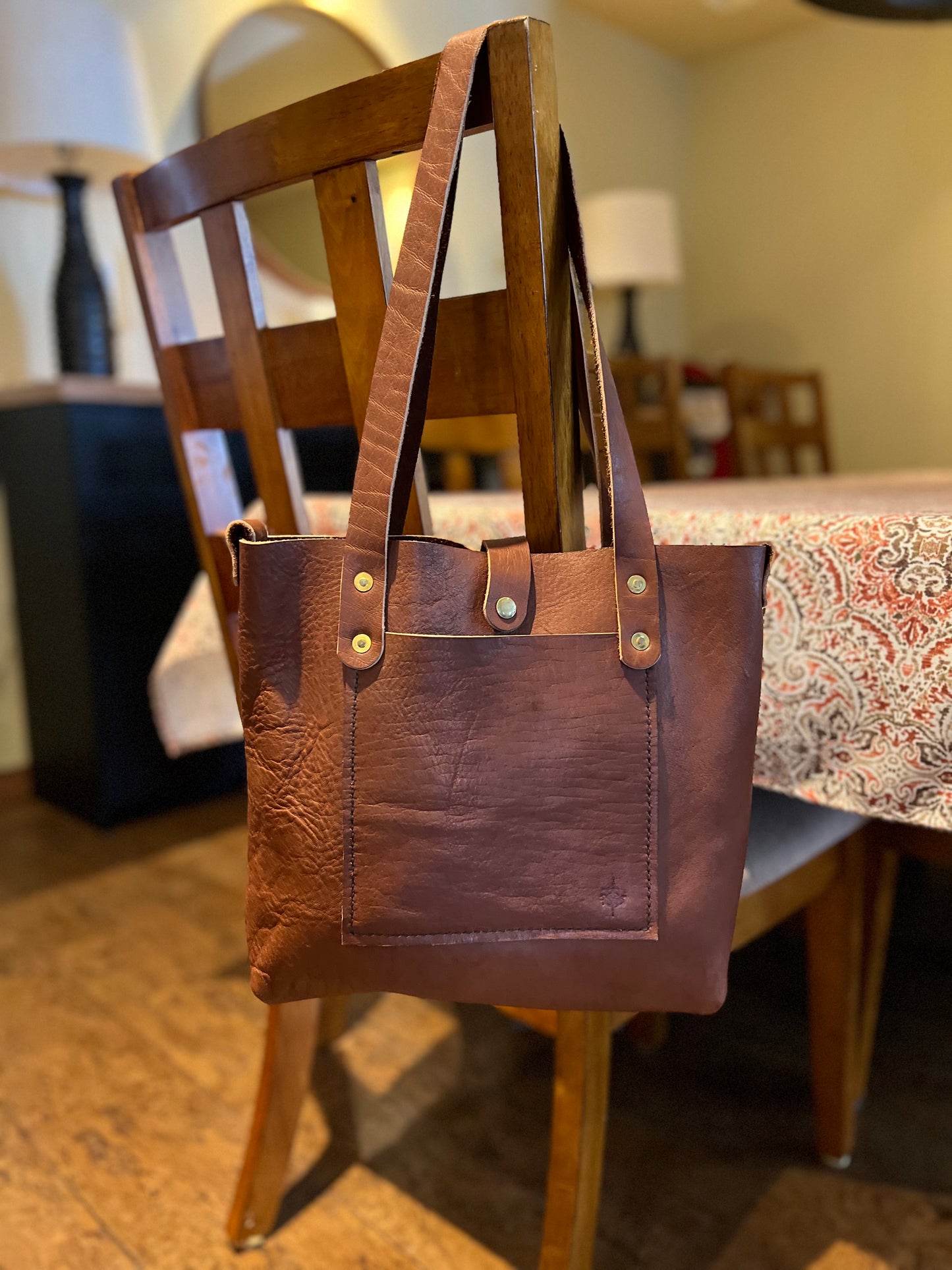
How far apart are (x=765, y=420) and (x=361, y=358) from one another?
1.60 meters

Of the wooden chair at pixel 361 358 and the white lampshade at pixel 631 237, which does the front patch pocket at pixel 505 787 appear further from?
the white lampshade at pixel 631 237

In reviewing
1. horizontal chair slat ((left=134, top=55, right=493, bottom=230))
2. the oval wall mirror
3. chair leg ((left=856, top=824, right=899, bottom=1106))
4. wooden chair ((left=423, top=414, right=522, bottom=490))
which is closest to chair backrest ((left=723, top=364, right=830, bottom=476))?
wooden chair ((left=423, top=414, right=522, bottom=490))

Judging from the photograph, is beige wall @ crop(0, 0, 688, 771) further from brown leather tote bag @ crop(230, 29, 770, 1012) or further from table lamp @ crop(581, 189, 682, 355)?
brown leather tote bag @ crop(230, 29, 770, 1012)

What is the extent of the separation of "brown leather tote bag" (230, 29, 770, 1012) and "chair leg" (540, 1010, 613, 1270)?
8.4 inches

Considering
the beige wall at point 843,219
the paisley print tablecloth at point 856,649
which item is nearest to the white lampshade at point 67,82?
the paisley print tablecloth at point 856,649

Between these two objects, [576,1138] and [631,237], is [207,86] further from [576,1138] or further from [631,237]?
[576,1138]

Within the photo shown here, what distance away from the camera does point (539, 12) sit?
3145 mm

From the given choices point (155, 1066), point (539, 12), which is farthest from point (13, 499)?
point (539, 12)

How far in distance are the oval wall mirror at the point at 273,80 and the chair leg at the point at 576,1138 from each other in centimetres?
198

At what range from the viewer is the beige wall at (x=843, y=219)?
3373 millimetres

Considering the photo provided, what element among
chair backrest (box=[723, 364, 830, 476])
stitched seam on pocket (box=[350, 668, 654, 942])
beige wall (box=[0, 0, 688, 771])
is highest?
beige wall (box=[0, 0, 688, 771])

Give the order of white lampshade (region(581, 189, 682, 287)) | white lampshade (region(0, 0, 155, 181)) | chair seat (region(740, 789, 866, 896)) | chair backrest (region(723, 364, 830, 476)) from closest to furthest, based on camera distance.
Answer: chair seat (region(740, 789, 866, 896))
white lampshade (region(0, 0, 155, 181))
chair backrest (region(723, 364, 830, 476))
white lampshade (region(581, 189, 682, 287))

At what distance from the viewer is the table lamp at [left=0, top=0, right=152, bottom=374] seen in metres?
1.74

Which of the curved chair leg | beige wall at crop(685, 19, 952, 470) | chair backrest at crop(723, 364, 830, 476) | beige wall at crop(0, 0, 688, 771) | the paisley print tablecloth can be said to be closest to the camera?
the paisley print tablecloth
